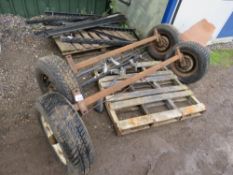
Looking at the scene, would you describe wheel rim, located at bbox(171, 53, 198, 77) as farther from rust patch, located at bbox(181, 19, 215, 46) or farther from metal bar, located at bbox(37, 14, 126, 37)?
metal bar, located at bbox(37, 14, 126, 37)

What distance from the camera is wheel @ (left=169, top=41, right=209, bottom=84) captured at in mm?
2973

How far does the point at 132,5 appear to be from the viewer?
4.11 m

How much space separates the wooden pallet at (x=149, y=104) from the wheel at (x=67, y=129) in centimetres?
72

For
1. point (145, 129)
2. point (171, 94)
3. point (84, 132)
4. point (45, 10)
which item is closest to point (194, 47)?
point (171, 94)

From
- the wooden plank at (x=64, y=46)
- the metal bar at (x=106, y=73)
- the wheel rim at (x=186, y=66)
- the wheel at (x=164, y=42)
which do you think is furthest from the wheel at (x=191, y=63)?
the wooden plank at (x=64, y=46)

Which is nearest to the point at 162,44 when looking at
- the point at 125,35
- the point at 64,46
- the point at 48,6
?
the point at 125,35

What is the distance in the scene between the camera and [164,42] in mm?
3486

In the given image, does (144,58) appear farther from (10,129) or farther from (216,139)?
(10,129)

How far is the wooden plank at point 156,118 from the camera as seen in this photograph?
2412mm

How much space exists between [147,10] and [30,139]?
297 centimetres

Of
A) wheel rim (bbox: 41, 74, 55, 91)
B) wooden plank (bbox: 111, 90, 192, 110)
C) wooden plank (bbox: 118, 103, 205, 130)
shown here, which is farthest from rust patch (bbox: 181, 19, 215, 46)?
wheel rim (bbox: 41, 74, 55, 91)

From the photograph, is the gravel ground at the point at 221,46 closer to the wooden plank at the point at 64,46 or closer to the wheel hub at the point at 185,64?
the wheel hub at the point at 185,64

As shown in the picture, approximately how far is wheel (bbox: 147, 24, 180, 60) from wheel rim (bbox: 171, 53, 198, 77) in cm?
26

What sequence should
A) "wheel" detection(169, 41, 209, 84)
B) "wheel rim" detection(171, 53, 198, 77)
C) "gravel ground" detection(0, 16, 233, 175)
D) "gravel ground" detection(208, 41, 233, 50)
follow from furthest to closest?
"gravel ground" detection(208, 41, 233, 50)
"wheel rim" detection(171, 53, 198, 77)
"wheel" detection(169, 41, 209, 84)
"gravel ground" detection(0, 16, 233, 175)
